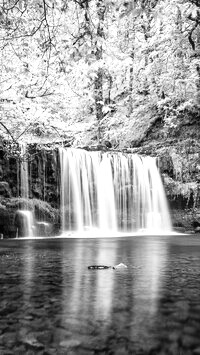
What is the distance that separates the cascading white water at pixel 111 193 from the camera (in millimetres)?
15406

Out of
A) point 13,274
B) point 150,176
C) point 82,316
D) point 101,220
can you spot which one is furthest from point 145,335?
point 150,176

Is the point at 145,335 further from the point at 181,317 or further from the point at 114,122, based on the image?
the point at 114,122

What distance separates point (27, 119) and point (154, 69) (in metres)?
6.70

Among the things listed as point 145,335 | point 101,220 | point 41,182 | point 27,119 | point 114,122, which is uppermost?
point 114,122

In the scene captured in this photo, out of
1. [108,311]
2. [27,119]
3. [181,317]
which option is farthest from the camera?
[27,119]

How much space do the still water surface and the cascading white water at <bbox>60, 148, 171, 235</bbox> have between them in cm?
1082

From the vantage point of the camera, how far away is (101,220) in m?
15.8

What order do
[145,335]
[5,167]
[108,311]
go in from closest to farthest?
1. [145,335]
2. [108,311]
3. [5,167]

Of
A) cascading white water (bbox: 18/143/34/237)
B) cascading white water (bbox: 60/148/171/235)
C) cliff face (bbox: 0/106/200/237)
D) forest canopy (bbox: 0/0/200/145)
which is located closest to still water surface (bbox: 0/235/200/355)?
forest canopy (bbox: 0/0/200/145)

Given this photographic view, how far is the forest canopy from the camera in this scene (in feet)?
12.5

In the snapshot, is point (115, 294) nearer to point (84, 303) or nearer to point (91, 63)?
point (84, 303)

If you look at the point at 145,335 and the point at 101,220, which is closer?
the point at 145,335

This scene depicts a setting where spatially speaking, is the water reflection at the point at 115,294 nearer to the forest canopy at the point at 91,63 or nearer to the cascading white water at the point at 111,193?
the forest canopy at the point at 91,63

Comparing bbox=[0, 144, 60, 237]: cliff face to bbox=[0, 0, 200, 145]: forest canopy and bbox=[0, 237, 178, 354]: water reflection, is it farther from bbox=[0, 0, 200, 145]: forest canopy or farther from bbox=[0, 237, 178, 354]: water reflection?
bbox=[0, 237, 178, 354]: water reflection
